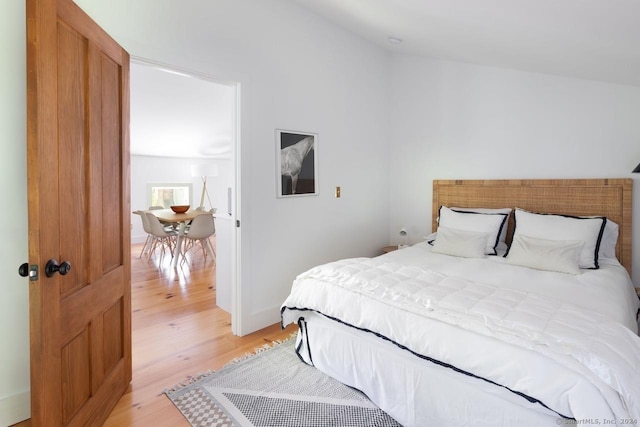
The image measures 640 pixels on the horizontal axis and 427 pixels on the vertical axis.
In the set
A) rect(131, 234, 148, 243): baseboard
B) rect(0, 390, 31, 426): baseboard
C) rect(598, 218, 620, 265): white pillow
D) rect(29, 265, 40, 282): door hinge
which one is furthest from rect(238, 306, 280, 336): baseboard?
rect(131, 234, 148, 243): baseboard

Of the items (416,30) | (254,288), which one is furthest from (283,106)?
(254,288)

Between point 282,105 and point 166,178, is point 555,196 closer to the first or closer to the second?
point 282,105

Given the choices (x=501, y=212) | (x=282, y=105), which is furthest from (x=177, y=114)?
(x=501, y=212)

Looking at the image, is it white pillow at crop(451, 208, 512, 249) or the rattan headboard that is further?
white pillow at crop(451, 208, 512, 249)

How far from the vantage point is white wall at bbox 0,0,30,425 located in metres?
1.81

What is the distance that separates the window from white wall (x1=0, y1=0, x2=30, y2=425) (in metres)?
5.88

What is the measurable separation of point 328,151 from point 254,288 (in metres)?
1.50

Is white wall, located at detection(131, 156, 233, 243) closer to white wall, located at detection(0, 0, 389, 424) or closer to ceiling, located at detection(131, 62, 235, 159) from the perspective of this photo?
ceiling, located at detection(131, 62, 235, 159)

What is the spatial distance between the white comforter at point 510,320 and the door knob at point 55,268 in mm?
1299

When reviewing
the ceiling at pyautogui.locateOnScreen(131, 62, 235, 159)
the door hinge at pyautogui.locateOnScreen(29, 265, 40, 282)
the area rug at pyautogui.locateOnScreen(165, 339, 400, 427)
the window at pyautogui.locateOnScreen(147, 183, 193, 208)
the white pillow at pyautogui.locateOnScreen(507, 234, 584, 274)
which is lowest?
the area rug at pyautogui.locateOnScreen(165, 339, 400, 427)

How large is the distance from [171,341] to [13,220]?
141 centimetres

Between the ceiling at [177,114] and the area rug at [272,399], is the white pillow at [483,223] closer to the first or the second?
the area rug at [272,399]

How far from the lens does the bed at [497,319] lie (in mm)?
1342

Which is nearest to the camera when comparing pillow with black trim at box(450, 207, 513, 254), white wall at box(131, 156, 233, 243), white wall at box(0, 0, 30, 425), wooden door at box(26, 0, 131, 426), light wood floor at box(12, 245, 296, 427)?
wooden door at box(26, 0, 131, 426)
